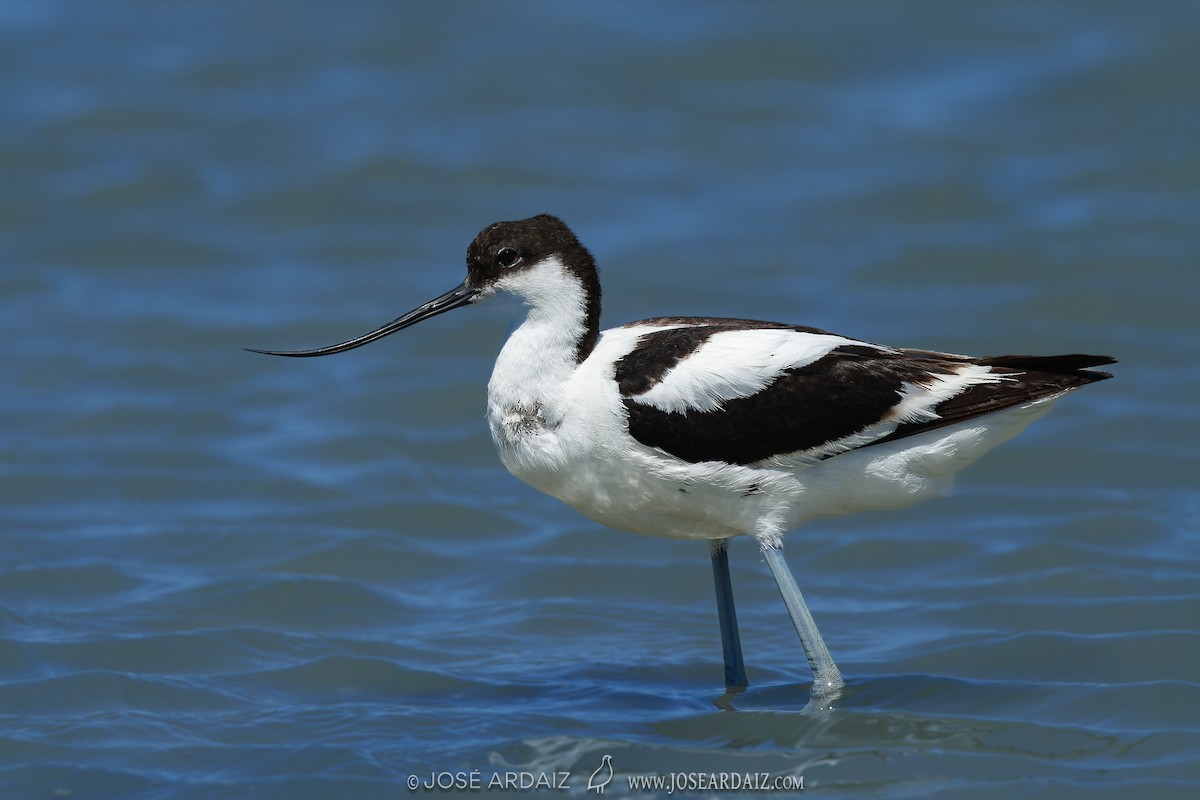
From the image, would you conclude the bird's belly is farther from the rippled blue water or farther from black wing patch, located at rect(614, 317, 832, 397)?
the rippled blue water

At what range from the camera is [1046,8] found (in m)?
15.3

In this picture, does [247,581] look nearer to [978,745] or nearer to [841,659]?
[841,659]

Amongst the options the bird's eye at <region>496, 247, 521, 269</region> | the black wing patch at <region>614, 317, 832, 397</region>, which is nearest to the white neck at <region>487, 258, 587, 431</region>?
the bird's eye at <region>496, 247, 521, 269</region>

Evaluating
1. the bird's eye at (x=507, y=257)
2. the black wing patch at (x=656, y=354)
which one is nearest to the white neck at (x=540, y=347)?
the bird's eye at (x=507, y=257)

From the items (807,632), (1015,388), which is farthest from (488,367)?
(1015,388)

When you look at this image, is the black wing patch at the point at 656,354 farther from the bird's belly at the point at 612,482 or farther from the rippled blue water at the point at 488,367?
the rippled blue water at the point at 488,367

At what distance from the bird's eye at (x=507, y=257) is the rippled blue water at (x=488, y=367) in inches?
76.4

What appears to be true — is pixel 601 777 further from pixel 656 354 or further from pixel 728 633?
pixel 656 354

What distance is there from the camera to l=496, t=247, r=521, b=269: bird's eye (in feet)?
21.3

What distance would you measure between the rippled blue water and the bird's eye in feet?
6.37

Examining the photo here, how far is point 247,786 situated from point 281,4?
451 inches

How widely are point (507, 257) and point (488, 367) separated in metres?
4.89

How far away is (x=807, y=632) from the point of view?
6.51 meters

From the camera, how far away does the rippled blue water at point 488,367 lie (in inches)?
260
